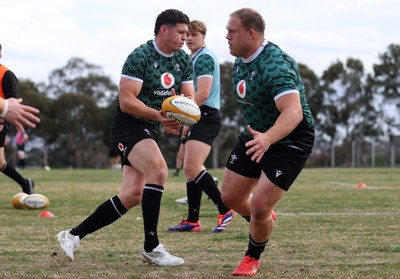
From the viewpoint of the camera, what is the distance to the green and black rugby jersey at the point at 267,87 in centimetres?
564

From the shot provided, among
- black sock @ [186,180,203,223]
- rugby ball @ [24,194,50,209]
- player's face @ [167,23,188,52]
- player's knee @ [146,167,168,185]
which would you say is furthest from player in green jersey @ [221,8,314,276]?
rugby ball @ [24,194,50,209]

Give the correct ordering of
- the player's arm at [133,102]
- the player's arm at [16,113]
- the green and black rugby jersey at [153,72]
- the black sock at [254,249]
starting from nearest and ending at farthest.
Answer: the player's arm at [16,113]
the black sock at [254,249]
the player's arm at [133,102]
the green and black rugby jersey at [153,72]

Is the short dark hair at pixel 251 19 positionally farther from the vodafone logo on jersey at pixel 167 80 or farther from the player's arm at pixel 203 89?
the player's arm at pixel 203 89

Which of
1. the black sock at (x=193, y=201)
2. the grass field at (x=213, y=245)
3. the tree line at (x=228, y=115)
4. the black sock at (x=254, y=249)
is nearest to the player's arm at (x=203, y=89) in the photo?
the black sock at (x=193, y=201)

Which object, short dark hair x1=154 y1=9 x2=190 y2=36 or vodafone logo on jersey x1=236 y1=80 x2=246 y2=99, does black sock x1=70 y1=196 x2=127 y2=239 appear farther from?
short dark hair x1=154 y1=9 x2=190 y2=36

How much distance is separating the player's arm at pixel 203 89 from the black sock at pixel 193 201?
1094mm

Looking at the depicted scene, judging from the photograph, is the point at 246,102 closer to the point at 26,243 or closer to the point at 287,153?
the point at 287,153

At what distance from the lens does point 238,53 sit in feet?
19.5

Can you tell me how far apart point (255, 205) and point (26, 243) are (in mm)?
2864

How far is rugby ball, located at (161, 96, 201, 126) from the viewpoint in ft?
20.4

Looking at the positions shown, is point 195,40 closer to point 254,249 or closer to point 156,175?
point 156,175

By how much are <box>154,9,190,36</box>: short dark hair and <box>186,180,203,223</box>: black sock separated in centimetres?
282

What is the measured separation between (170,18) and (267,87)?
143 cm

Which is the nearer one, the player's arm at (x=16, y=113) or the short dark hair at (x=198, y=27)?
the player's arm at (x=16, y=113)
